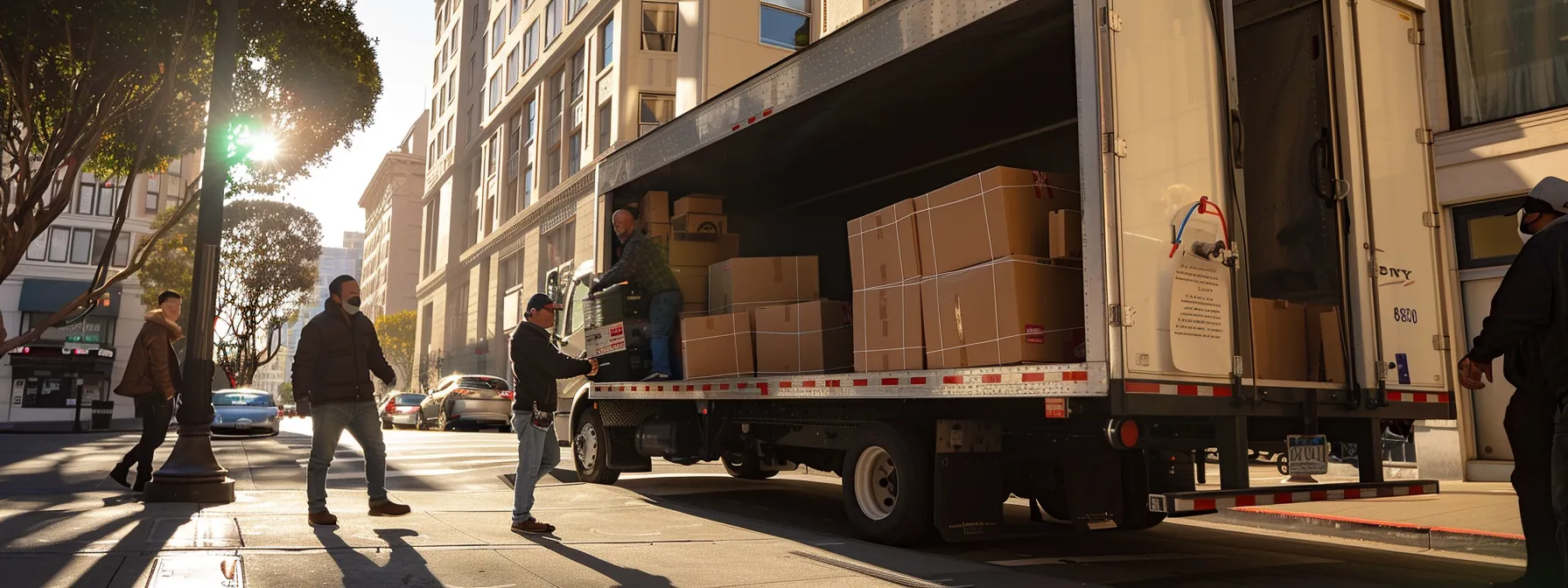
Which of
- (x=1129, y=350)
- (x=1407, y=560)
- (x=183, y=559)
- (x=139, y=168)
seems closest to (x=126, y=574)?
(x=183, y=559)

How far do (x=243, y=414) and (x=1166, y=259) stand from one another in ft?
69.9

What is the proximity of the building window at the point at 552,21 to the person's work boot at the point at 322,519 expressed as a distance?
3580 cm

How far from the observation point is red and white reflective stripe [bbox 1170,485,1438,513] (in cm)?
529

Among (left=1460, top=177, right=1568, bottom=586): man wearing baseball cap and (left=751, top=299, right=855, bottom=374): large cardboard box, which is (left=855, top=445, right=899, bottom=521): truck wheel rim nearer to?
(left=751, top=299, right=855, bottom=374): large cardboard box

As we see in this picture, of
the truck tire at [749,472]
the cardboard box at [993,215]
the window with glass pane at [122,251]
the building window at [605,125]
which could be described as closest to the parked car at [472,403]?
the building window at [605,125]

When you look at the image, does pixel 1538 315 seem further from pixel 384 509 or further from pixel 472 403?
pixel 472 403

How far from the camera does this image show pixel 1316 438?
227 inches

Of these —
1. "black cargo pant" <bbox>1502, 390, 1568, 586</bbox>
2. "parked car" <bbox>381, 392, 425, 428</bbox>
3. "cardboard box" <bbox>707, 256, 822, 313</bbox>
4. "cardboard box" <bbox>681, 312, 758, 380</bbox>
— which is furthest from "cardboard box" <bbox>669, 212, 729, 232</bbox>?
"parked car" <bbox>381, 392, 425, 428</bbox>

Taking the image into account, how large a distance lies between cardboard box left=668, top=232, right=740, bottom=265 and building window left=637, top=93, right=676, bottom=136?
2217cm

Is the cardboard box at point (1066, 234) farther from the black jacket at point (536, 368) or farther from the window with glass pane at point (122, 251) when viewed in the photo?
the window with glass pane at point (122, 251)

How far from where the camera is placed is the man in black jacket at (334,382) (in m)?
7.10

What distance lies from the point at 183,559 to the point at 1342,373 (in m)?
6.47

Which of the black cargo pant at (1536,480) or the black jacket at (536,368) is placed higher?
the black jacket at (536,368)

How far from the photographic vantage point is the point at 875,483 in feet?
23.5
